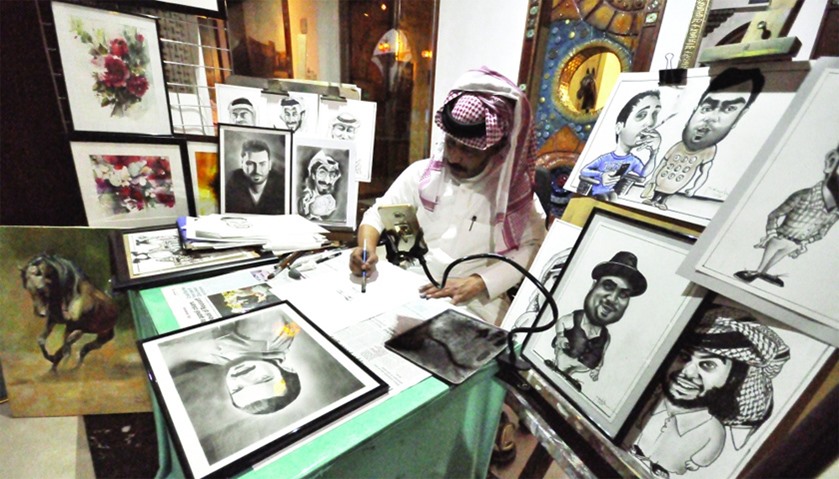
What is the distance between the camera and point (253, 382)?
0.52 meters

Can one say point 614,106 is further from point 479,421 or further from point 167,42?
point 167,42

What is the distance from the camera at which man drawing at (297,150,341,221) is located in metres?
1.38

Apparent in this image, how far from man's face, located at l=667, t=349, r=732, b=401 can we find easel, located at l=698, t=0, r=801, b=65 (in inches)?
18.8

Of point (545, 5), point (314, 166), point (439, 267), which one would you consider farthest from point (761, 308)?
point (545, 5)

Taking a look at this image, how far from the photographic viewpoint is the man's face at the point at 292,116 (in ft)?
5.02

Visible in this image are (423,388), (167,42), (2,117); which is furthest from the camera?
(167,42)

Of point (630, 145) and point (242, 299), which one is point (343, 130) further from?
point (630, 145)

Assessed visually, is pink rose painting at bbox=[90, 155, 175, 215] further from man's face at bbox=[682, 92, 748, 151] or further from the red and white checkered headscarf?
man's face at bbox=[682, 92, 748, 151]

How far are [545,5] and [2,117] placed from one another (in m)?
2.55

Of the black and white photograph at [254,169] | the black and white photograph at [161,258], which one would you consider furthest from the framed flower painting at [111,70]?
the black and white photograph at [161,258]

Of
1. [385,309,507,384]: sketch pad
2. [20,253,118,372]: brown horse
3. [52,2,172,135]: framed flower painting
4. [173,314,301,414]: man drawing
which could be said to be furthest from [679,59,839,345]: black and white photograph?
[20,253,118,372]: brown horse

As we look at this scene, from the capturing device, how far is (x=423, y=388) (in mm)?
575

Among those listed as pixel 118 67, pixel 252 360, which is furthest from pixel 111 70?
pixel 252 360

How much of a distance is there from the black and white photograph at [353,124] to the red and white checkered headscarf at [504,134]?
25.4 inches
